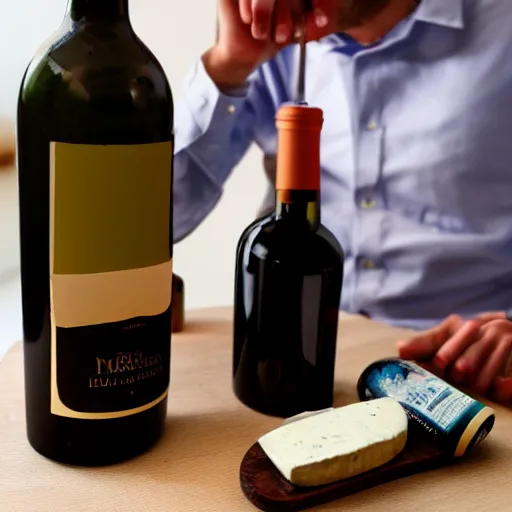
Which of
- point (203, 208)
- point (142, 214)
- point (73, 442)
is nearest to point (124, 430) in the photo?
point (73, 442)

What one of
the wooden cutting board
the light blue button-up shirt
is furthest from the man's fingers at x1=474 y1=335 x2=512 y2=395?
the light blue button-up shirt

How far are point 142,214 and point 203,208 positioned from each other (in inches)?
15.5

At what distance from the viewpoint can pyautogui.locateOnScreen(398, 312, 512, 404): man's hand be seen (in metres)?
0.55

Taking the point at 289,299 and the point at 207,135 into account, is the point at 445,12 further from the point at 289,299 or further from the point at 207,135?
the point at 289,299

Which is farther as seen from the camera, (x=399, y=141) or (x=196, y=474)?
(x=399, y=141)

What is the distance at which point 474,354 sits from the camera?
1.85ft

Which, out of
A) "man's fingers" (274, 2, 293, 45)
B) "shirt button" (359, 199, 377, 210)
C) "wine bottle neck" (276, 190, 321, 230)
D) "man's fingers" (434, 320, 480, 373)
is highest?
"man's fingers" (274, 2, 293, 45)

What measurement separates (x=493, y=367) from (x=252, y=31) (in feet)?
1.10

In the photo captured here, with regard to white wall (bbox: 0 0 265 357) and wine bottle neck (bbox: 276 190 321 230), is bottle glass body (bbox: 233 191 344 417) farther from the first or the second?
white wall (bbox: 0 0 265 357)

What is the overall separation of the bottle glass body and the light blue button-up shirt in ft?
0.91

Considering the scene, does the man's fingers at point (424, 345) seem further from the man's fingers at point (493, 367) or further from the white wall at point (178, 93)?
the white wall at point (178, 93)

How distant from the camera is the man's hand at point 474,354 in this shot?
1.81 ft

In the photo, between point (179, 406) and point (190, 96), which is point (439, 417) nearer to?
point (179, 406)

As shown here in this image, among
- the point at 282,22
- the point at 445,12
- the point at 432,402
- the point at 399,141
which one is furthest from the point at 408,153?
the point at 432,402
